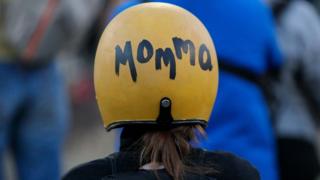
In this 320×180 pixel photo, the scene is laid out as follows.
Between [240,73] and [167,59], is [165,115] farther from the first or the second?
[240,73]

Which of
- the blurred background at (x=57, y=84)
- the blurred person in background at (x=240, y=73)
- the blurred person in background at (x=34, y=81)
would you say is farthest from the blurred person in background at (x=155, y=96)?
the blurred person in background at (x=34, y=81)

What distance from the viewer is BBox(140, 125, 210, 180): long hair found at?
126 inches

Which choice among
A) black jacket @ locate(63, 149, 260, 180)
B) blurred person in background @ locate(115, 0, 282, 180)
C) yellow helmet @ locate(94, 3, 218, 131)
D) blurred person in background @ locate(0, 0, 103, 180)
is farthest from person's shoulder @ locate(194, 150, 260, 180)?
blurred person in background @ locate(0, 0, 103, 180)

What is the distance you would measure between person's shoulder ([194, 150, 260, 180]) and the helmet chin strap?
0.15m

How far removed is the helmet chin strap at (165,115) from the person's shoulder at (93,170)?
19cm

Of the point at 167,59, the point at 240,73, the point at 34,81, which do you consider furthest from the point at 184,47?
the point at 34,81

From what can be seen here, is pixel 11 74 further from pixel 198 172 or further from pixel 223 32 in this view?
pixel 198 172

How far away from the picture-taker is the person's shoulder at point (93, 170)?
3.24 metres

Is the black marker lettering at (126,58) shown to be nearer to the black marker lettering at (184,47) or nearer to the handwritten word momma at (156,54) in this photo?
the handwritten word momma at (156,54)

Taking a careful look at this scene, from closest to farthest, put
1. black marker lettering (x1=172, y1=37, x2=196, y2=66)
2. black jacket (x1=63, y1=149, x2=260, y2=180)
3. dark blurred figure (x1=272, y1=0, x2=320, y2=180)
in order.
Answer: black jacket (x1=63, y1=149, x2=260, y2=180)
black marker lettering (x1=172, y1=37, x2=196, y2=66)
dark blurred figure (x1=272, y1=0, x2=320, y2=180)

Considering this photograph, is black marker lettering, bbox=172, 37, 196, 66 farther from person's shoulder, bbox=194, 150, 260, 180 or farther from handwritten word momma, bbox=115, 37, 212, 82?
person's shoulder, bbox=194, 150, 260, 180

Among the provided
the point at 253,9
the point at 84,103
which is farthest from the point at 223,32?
the point at 84,103

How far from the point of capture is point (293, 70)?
5.76 meters

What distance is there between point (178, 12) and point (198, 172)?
19.5 inches
